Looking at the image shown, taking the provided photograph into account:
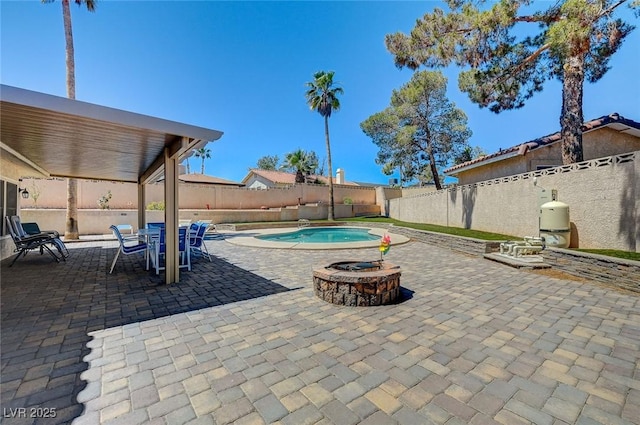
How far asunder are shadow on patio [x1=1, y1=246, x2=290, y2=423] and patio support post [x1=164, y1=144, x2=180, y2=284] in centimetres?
33

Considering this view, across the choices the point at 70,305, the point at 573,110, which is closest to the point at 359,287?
the point at 70,305

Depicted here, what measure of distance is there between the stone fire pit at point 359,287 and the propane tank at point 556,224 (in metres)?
6.03

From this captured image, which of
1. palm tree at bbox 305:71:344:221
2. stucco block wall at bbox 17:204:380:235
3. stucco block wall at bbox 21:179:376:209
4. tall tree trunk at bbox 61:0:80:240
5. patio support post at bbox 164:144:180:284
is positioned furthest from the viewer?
palm tree at bbox 305:71:344:221

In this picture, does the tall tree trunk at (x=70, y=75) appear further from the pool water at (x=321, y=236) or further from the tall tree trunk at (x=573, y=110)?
the tall tree trunk at (x=573, y=110)

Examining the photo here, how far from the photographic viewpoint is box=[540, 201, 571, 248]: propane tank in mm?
7551

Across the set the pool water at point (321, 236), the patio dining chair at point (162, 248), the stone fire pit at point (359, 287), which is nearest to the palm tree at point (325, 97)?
the pool water at point (321, 236)

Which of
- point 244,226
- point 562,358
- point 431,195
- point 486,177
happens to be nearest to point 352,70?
point 431,195

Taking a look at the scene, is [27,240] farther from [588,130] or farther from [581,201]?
[588,130]

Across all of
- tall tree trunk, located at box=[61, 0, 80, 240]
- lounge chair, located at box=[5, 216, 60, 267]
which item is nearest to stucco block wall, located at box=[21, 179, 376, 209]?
tall tree trunk, located at box=[61, 0, 80, 240]

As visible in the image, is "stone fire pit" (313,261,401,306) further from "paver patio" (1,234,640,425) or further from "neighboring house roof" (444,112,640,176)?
"neighboring house roof" (444,112,640,176)

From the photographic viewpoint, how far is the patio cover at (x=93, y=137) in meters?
3.88

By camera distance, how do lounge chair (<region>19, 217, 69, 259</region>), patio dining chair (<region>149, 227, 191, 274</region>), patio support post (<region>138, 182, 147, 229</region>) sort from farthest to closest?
patio support post (<region>138, 182, 147, 229</region>) < lounge chair (<region>19, 217, 69, 259</region>) < patio dining chair (<region>149, 227, 191, 274</region>)

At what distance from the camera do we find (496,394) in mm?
2223

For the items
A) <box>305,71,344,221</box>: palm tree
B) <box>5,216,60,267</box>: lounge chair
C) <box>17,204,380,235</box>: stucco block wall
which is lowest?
<box>5,216,60,267</box>: lounge chair
